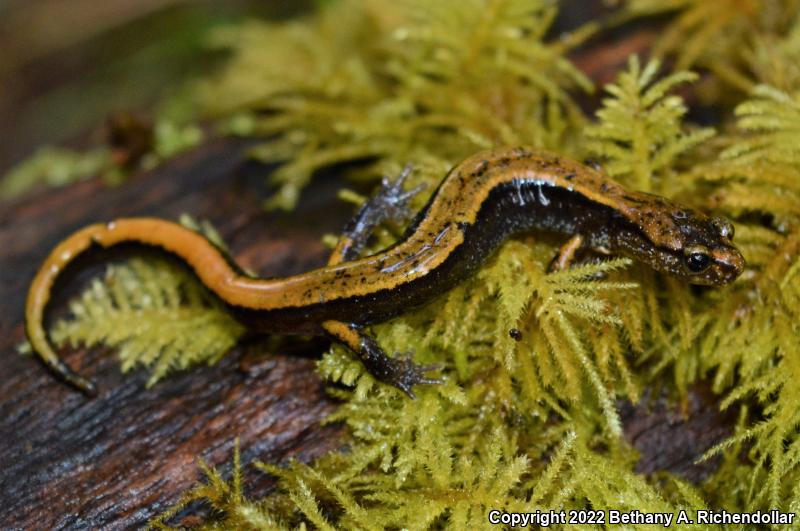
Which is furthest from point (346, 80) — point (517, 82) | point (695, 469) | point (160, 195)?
point (695, 469)

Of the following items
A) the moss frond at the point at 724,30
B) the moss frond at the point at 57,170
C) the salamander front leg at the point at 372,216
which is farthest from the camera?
the moss frond at the point at 57,170

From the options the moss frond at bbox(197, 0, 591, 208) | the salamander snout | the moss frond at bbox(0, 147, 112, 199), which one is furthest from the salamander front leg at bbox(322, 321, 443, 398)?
the moss frond at bbox(0, 147, 112, 199)

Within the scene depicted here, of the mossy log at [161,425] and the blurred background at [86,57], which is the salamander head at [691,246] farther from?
the blurred background at [86,57]

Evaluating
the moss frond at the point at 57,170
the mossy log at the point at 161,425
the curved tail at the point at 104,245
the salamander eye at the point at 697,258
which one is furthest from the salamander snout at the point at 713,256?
the moss frond at the point at 57,170

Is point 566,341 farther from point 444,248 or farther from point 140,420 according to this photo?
point 140,420

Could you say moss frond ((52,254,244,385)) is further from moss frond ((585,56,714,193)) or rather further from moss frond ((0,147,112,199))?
moss frond ((585,56,714,193))

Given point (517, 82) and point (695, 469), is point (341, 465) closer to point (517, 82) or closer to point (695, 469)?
point (695, 469)

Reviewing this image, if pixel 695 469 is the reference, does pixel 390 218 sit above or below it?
above

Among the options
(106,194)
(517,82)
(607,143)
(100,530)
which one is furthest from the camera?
(106,194)
